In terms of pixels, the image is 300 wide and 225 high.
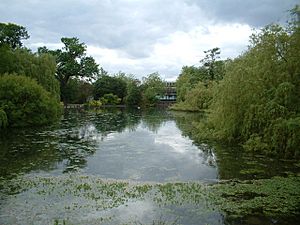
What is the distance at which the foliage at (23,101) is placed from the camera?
115 feet

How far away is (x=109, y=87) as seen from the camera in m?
97.1

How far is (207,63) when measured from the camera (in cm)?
7719

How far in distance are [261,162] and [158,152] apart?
710 cm

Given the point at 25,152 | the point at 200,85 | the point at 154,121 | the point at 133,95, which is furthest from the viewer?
the point at 133,95

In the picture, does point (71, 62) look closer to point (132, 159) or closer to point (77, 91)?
point (77, 91)

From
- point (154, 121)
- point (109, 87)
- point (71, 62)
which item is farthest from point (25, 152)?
point (109, 87)

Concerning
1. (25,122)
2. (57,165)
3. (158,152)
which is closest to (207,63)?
(25,122)

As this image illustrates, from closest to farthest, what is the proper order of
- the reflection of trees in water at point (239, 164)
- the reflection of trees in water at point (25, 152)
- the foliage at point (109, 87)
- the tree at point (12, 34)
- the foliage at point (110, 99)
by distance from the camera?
the reflection of trees in water at point (239, 164), the reflection of trees in water at point (25, 152), the tree at point (12, 34), the foliage at point (110, 99), the foliage at point (109, 87)

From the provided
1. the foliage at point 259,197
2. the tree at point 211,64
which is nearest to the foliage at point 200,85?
the tree at point 211,64

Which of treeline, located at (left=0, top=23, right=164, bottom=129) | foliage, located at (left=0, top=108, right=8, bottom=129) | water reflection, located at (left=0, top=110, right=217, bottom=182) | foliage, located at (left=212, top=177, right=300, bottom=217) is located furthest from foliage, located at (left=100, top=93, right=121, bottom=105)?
foliage, located at (left=212, top=177, right=300, bottom=217)

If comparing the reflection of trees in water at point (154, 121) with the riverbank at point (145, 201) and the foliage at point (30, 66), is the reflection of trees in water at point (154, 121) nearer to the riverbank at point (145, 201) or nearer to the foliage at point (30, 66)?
the foliage at point (30, 66)

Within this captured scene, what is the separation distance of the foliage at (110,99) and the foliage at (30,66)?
45.4 meters

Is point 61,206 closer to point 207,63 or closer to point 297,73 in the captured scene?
point 297,73

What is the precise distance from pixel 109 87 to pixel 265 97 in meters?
78.1
